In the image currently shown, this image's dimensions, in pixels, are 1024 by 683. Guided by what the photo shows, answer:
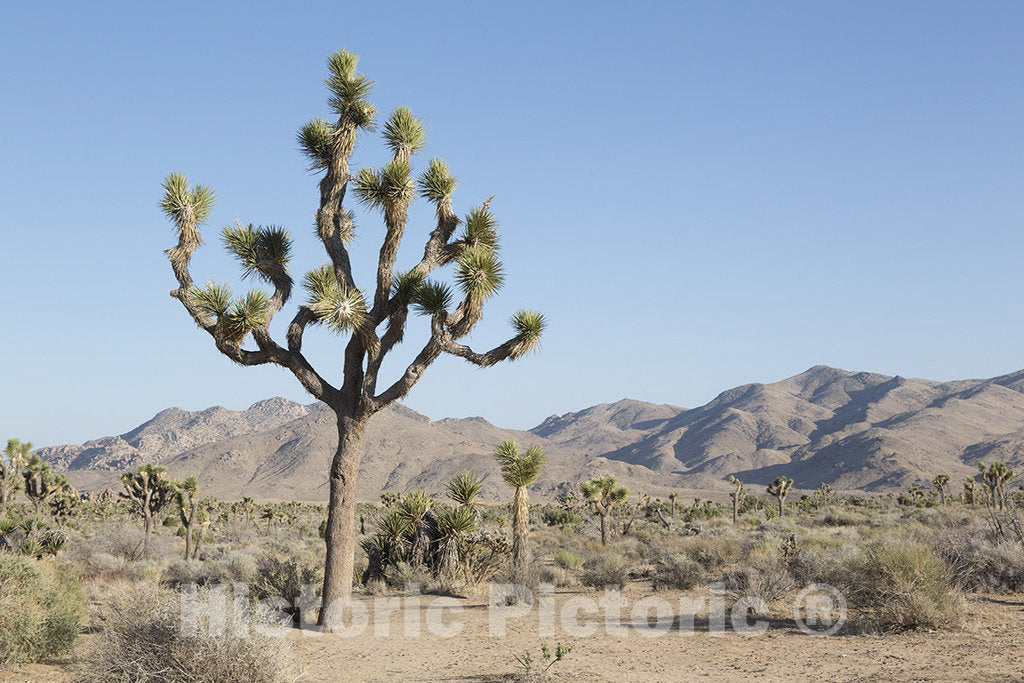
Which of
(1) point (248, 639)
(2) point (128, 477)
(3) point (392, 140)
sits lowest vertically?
(1) point (248, 639)

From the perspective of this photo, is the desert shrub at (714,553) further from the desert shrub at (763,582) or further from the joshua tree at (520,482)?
the joshua tree at (520,482)

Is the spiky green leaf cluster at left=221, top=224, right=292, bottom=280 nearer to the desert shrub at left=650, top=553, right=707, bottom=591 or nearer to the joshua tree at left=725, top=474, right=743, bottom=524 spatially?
the desert shrub at left=650, top=553, right=707, bottom=591

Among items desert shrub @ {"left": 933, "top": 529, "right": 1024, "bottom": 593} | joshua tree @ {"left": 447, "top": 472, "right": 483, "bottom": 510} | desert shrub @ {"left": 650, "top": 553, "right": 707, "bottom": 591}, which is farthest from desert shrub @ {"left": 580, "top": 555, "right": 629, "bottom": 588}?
desert shrub @ {"left": 933, "top": 529, "right": 1024, "bottom": 593}

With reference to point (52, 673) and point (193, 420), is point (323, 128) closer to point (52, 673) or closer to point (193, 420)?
point (52, 673)

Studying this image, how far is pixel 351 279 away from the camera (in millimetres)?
13055

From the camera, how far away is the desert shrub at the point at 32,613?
973cm

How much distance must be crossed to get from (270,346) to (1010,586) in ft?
41.1

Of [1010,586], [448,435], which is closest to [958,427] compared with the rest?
[448,435]

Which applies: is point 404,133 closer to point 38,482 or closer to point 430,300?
point 430,300

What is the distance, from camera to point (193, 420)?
187 meters

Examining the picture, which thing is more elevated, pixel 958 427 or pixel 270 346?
pixel 958 427

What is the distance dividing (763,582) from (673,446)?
509ft

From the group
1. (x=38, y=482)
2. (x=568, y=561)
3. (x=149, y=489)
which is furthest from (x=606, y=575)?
(x=38, y=482)

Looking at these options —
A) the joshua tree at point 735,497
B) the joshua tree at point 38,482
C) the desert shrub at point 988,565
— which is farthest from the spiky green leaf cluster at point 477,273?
the joshua tree at point 735,497
